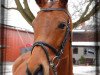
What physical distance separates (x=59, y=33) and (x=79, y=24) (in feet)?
4.50

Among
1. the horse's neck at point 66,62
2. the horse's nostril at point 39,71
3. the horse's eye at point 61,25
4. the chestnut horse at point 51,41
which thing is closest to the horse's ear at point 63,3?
the chestnut horse at point 51,41

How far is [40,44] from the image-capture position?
6.75 ft

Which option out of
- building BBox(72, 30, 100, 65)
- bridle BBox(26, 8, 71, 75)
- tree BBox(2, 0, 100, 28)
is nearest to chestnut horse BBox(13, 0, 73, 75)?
bridle BBox(26, 8, 71, 75)

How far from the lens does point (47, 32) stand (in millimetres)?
2145

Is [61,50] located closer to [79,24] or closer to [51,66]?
[51,66]

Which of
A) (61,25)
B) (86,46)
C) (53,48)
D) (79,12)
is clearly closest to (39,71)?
(53,48)

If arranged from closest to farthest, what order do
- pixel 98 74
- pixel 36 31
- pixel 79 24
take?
pixel 98 74 → pixel 36 31 → pixel 79 24

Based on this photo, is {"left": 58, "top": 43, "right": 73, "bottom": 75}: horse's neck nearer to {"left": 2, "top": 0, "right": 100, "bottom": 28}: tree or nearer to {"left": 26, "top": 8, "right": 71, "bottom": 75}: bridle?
{"left": 26, "top": 8, "right": 71, "bottom": 75}: bridle

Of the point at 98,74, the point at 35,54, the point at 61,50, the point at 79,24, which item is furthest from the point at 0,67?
the point at 79,24

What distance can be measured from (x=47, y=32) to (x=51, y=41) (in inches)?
2.9

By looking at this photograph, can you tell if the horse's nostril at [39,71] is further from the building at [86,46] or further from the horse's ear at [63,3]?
the horse's ear at [63,3]

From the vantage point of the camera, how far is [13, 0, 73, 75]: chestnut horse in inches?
77.8

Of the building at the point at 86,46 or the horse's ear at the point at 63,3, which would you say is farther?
the horse's ear at the point at 63,3

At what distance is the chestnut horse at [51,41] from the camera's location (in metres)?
1.98
